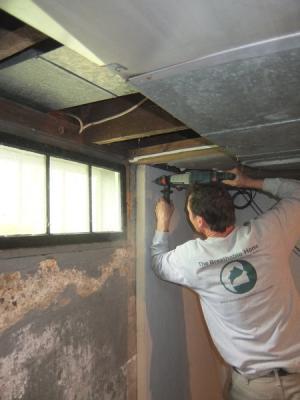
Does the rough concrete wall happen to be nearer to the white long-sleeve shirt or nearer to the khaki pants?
the white long-sleeve shirt

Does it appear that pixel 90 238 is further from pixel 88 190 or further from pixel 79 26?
pixel 79 26

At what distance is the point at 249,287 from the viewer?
164cm

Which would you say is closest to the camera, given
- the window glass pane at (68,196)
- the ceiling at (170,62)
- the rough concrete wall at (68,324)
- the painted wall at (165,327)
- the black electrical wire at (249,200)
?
the ceiling at (170,62)

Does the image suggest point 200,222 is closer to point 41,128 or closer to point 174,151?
point 174,151

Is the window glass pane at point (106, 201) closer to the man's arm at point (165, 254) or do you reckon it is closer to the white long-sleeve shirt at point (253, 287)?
the man's arm at point (165, 254)

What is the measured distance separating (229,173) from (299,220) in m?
0.47

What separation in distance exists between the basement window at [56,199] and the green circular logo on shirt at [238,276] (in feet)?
1.99

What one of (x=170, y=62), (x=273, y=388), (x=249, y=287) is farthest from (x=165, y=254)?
(x=170, y=62)

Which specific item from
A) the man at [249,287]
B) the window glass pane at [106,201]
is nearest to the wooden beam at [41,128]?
the window glass pane at [106,201]

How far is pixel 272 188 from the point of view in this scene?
1.92 meters

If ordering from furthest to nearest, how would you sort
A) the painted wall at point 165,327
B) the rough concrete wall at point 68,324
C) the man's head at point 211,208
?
the painted wall at point 165,327, the man's head at point 211,208, the rough concrete wall at point 68,324

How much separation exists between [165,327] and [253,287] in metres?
0.70

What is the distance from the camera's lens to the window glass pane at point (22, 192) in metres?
1.17

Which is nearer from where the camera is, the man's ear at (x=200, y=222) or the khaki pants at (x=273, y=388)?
the khaki pants at (x=273, y=388)
